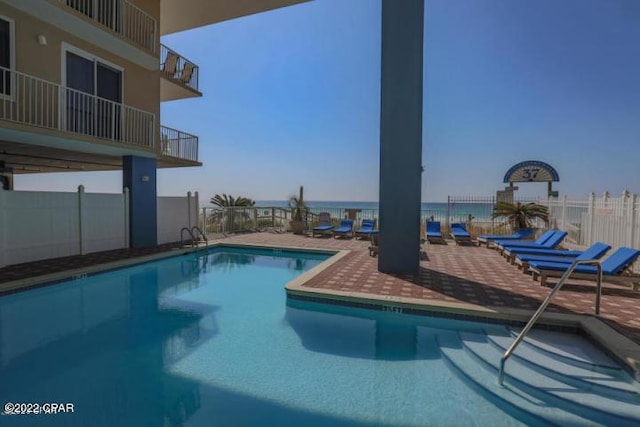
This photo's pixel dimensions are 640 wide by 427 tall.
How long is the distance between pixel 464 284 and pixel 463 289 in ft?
1.19

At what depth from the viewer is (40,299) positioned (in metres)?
5.85

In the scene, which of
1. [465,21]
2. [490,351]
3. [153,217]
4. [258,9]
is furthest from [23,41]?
[465,21]

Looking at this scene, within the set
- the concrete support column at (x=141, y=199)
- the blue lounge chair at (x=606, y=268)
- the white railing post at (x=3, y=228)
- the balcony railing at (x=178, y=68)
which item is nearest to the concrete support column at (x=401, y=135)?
the blue lounge chair at (x=606, y=268)

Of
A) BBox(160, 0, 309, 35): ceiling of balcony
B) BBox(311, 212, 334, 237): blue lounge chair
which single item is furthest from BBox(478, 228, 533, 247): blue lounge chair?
BBox(160, 0, 309, 35): ceiling of balcony

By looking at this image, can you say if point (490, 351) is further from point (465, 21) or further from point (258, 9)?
point (258, 9)

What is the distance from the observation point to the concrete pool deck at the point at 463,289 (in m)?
4.46

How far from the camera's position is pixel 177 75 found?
39.3ft

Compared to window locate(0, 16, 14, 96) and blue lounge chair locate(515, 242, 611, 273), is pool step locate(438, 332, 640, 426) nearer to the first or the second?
blue lounge chair locate(515, 242, 611, 273)

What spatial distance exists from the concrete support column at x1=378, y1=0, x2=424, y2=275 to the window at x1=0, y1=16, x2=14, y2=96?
8337 mm

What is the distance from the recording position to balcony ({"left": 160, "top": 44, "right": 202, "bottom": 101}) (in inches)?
454

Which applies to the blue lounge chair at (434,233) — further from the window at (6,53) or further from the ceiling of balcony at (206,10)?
the window at (6,53)

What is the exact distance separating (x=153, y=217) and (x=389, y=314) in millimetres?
9161

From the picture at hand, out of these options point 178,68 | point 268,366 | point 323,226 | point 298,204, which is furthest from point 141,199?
point 268,366

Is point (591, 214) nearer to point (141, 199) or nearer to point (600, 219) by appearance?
point (600, 219)
